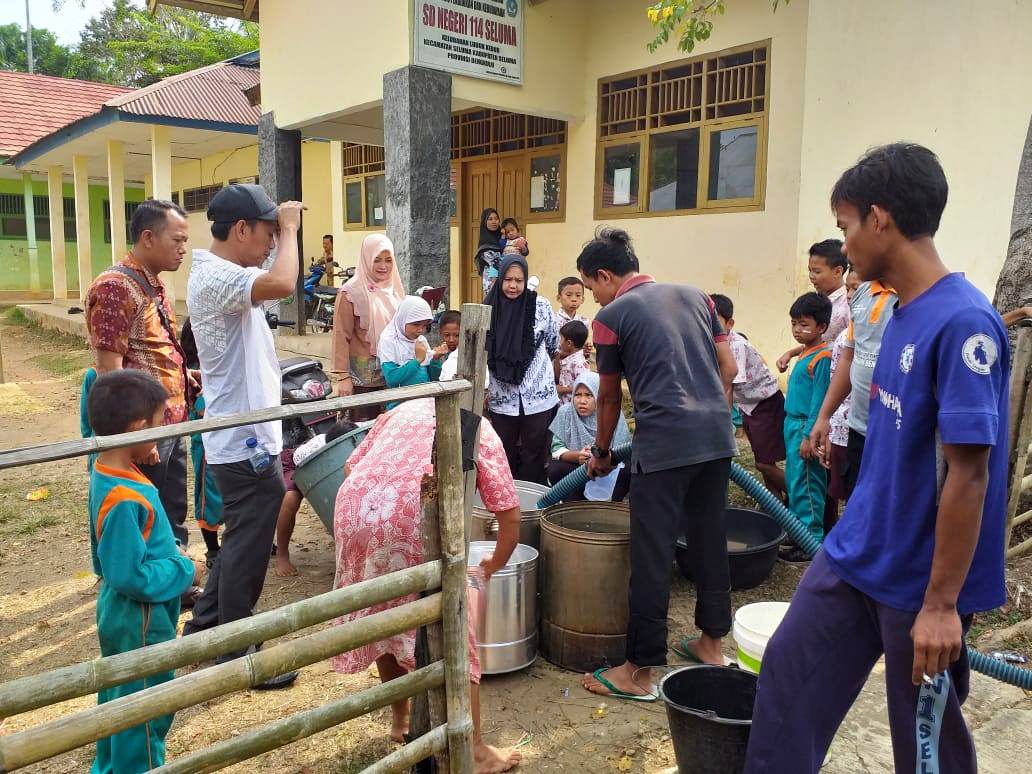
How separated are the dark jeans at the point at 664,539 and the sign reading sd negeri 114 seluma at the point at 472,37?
5.87 metres

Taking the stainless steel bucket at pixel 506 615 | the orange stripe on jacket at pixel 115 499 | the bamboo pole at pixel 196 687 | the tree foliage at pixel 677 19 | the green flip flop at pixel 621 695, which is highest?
the tree foliage at pixel 677 19

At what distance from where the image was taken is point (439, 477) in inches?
75.7

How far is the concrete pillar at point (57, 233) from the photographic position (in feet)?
59.7

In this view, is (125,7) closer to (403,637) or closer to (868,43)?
(868,43)

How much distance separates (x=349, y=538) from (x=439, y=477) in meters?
0.58

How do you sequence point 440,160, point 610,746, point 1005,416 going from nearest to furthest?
point 1005,416 < point 610,746 < point 440,160

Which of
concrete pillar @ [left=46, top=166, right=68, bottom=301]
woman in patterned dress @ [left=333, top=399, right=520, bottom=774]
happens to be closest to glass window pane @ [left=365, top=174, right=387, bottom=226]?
woman in patterned dress @ [left=333, top=399, right=520, bottom=774]

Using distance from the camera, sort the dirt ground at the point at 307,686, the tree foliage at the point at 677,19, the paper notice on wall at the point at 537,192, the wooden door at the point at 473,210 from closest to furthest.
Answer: the dirt ground at the point at 307,686, the tree foliage at the point at 677,19, the paper notice on wall at the point at 537,192, the wooden door at the point at 473,210

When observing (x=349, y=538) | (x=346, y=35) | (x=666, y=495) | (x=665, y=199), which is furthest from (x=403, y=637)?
(x=346, y=35)

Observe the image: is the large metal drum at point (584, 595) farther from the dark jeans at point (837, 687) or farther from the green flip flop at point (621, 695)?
the dark jeans at point (837, 687)

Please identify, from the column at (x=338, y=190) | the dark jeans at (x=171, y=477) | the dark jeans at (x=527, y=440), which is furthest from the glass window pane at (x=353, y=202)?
the dark jeans at (x=171, y=477)

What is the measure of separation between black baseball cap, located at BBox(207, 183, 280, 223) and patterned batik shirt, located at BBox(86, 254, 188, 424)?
639 mm

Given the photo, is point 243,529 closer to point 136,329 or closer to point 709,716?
point 136,329

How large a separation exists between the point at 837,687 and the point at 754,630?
0.96 m
